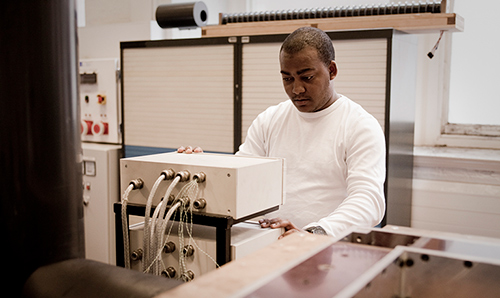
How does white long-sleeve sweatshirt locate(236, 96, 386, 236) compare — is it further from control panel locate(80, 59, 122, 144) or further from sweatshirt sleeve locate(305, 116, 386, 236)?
control panel locate(80, 59, 122, 144)

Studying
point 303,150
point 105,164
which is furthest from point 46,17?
point 105,164

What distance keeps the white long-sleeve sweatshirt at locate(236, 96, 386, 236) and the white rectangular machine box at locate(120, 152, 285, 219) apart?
0.87ft

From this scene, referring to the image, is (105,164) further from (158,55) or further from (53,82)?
(53,82)

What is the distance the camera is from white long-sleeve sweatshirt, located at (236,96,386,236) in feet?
5.09

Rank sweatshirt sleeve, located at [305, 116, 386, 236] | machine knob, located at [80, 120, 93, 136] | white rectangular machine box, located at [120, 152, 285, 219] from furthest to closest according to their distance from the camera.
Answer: machine knob, located at [80, 120, 93, 136], sweatshirt sleeve, located at [305, 116, 386, 236], white rectangular machine box, located at [120, 152, 285, 219]

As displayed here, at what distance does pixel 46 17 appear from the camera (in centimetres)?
95

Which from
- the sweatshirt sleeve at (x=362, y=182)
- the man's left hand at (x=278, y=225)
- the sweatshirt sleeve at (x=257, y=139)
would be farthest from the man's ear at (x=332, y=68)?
the man's left hand at (x=278, y=225)

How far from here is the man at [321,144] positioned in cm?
156

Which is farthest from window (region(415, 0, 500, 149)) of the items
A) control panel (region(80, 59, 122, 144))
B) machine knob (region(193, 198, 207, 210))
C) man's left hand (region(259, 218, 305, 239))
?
machine knob (region(193, 198, 207, 210))

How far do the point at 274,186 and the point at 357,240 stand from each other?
54cm

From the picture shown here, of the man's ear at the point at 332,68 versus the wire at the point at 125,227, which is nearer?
the wire at the point at 125,227

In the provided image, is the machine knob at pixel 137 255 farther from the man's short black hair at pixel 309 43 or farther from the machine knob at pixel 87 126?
the machine knob at pixel 87 126

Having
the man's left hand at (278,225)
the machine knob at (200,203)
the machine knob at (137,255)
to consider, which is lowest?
the machine knob at (137,255)

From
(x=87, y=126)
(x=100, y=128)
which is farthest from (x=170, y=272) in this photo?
(x=87, y=126)
